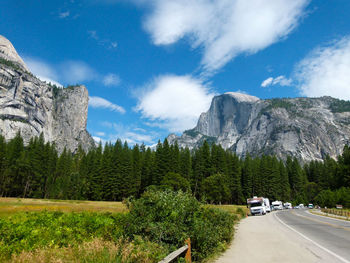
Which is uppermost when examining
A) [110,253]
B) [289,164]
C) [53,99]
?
[53,99]

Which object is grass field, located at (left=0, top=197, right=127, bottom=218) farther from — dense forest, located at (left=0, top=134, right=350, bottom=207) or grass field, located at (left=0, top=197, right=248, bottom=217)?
dense forest, located at (left=0, top=134, right=350, bottom=207)

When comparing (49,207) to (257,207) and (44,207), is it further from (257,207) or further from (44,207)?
(257,207)

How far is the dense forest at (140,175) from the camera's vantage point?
61.9 meters

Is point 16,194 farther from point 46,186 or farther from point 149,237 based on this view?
point 149,237

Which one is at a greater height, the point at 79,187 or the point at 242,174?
the point at 242,174

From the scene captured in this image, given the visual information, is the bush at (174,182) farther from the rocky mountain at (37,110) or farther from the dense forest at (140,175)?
the rocky mountain at (37,110)

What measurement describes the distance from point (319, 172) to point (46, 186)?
352ft

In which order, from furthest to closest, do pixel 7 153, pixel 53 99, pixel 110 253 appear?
pixel 53 99, pixel 7 153, pixel 110 253

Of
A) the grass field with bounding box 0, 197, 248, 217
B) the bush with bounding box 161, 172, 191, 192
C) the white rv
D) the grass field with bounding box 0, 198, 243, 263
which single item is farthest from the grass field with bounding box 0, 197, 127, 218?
the white rv

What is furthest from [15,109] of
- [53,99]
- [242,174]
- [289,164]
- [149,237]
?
[149,237]

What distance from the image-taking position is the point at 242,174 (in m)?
83.2

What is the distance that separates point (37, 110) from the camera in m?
157

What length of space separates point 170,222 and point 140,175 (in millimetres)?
64662

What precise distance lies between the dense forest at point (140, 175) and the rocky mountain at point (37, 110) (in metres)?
58.4
